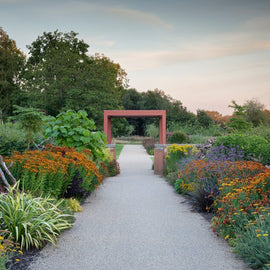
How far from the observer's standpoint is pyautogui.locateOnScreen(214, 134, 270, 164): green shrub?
880 centimetres

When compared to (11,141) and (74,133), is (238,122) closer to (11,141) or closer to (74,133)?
(74,133)

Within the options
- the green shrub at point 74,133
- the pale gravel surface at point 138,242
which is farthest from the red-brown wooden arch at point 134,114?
the pale gravel surface at point 138,242

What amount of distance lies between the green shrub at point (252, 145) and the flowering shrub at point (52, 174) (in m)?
4.58

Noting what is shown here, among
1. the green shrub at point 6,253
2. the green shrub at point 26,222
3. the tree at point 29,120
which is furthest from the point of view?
the tree at point 29,120

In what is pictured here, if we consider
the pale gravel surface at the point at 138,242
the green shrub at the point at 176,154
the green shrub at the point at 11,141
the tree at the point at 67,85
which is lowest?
the pale gravel surface at the point at 138,242

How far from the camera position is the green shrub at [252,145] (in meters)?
8.80

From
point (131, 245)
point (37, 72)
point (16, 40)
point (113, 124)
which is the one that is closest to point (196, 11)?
point (131, 245)

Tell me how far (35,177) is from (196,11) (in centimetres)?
1096

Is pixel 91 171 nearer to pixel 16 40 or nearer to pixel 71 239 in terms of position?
pixel 71 239

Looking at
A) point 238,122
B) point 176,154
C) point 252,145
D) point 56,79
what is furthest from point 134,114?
point 252,145

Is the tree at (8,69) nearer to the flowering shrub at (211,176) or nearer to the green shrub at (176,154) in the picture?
the green shrub at (176,154)

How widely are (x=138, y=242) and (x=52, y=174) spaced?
7.26ft

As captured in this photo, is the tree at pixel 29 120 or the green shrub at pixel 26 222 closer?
the green shrub at pixel 26 222

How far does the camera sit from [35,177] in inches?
231
